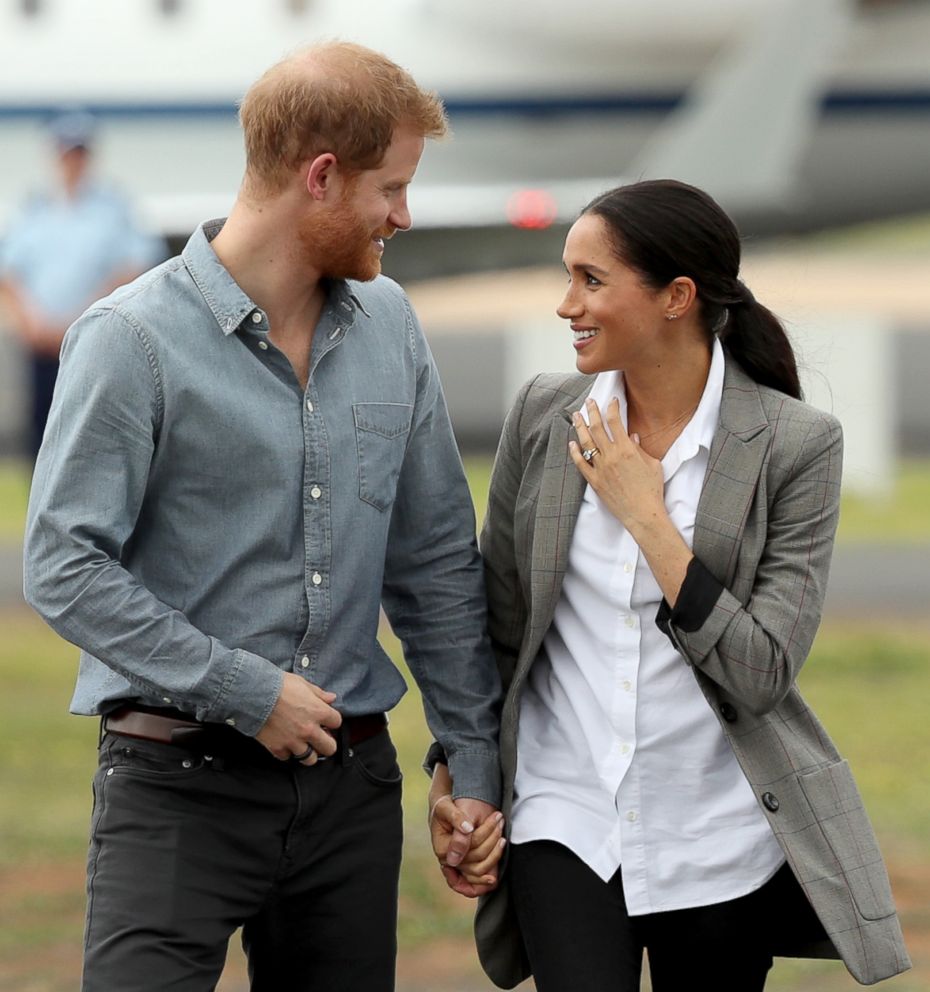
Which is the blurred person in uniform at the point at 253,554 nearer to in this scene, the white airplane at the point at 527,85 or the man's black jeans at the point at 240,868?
the man's black jeans at the point at 240,868

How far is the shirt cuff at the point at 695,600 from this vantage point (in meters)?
2.59

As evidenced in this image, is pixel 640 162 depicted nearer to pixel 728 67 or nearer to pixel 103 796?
pixel 728 67

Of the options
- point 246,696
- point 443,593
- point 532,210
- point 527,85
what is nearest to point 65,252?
point 532,210

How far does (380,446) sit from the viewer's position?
2.74 m

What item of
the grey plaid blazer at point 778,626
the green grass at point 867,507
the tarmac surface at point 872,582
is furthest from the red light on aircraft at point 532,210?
the grey plaid blazer at point 778,626

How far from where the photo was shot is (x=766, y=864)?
8.91ft

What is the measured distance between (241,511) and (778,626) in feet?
2.46

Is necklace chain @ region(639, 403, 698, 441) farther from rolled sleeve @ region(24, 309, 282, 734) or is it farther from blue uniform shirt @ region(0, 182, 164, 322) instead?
blue uniform shirt @ region(0, 182, 164, 322)

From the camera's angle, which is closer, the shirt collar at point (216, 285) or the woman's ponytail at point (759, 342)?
the shirt collar at point (216, 285)

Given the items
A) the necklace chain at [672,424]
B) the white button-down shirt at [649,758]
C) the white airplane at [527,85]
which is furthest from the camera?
the white airplane at [527,85]

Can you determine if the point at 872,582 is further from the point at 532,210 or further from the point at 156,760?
the point at 156,760

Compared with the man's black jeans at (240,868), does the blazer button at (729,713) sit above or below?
above

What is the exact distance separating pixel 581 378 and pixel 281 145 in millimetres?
637

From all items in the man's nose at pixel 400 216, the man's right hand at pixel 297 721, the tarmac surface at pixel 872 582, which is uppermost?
the tarmac surface at pixel 872 582
